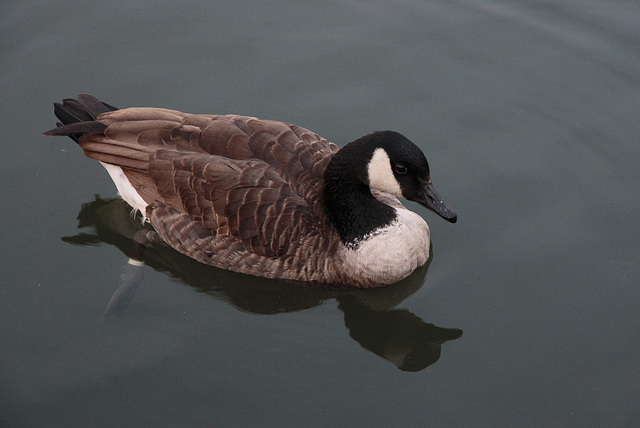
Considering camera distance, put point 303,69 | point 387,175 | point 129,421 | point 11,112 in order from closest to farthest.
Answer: point 129,421 < point 387,175 < point 11,112 < point 303,69

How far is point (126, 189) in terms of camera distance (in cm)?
764

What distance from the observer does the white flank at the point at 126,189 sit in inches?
298

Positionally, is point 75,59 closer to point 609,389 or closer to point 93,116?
point 93,116

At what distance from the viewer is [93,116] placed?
758 cm

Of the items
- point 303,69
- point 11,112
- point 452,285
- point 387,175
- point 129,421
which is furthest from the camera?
point 303,69

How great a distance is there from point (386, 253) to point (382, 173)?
2.81ft

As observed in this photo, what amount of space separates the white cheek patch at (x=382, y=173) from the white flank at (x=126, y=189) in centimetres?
245

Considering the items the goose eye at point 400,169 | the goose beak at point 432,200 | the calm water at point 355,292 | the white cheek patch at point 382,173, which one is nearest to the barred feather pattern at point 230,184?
the calm water at point 355,292

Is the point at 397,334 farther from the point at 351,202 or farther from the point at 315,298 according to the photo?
the point at 351,202

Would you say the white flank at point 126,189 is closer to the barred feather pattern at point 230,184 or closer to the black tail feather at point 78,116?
the barred feather pattern at point 230,184

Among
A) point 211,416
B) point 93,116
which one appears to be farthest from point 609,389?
point 93,116

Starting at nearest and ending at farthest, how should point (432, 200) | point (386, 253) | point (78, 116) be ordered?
1. point (432, 200)
2. point (386, 253)
3. point (78, 116)

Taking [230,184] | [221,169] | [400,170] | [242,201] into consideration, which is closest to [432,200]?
[400,170]

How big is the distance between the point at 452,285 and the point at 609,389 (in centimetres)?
175
